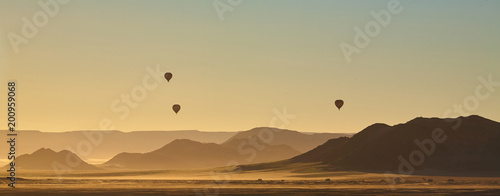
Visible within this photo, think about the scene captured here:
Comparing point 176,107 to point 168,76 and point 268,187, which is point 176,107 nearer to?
point 168,76

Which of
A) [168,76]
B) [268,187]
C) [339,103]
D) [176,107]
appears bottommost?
[268,187]

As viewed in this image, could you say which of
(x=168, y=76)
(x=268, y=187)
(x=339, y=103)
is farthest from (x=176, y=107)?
(x=268, y=187)

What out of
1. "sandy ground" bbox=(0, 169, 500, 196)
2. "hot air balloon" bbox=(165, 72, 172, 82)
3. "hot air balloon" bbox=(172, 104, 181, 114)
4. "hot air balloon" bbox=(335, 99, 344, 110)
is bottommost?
"sandy ground" bbox=(0, 169, 500, 196)

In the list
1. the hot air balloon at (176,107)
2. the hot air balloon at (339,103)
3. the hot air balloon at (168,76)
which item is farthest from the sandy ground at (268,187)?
the hot air balloon at (168,76)

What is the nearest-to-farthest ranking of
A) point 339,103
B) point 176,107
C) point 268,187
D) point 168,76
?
point 268,187
point 168,76
point 176,107
point 339,103

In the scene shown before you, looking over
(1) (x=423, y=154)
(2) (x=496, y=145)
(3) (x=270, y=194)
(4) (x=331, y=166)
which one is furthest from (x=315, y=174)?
(3) (x=270, y=194)

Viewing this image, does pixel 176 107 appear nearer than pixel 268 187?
No

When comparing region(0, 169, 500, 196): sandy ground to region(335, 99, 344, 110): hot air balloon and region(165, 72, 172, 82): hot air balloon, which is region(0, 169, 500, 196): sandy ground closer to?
region(335, 99, 344, 110): hot air balloon

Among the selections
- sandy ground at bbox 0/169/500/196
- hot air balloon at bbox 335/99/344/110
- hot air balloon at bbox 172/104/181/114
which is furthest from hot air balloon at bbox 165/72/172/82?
hot air balloon at bbox 335/99/344/110

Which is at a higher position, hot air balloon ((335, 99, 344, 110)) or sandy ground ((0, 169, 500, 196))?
hot air balloon ((335, 99, 344, 110))

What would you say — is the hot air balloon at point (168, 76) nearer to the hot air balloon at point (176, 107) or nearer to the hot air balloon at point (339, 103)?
the hot air balloon at point (176, 107)

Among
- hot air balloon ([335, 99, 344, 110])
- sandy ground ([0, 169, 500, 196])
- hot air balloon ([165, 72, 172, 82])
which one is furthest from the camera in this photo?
hot air balloon ([335, 99, 344, 110])
